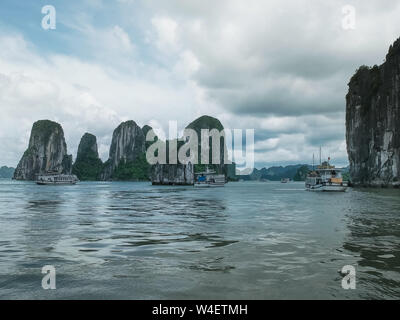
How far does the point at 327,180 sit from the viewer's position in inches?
3531

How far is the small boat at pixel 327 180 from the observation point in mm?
85875

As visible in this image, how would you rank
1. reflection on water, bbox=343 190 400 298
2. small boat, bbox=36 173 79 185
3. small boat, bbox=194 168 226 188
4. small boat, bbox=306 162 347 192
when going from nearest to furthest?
reflection on water, bbox=343 190 400 298, small boat, bbox=306 162 347 192, small boat, bbox=194 168 226 188, small boat, bbox=36 173 79 185

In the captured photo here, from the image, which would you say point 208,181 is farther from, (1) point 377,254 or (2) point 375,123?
(1) point 377,254

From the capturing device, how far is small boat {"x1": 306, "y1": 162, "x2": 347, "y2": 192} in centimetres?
8588

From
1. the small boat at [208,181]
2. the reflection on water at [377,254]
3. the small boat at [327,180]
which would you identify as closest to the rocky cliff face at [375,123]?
the small boat at [327,180]

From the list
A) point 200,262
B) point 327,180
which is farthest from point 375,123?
point 200,262

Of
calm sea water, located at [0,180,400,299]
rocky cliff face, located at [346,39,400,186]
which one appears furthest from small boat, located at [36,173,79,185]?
calm sea water, located at [0,180,400,299]

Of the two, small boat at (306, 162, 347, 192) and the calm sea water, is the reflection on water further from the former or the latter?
small boat at (306, 162, 347, 192)

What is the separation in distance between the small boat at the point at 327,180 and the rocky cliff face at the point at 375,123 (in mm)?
31198

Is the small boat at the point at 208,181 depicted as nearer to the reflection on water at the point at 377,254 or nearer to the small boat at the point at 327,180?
the small boat at the point at 327,180

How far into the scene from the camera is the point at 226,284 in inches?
382

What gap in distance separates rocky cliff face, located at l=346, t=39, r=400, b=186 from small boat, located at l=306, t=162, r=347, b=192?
102 ft
